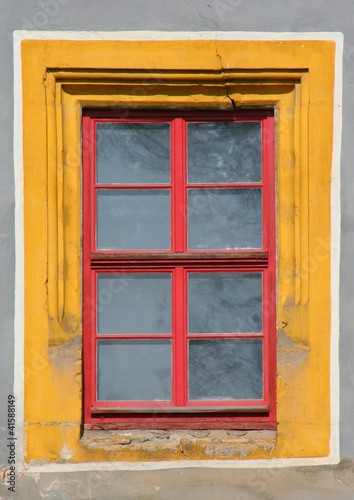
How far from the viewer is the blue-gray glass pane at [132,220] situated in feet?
13.9

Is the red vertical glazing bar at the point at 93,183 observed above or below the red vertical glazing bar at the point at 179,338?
above

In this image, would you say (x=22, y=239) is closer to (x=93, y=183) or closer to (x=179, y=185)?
(x=93, y=183)

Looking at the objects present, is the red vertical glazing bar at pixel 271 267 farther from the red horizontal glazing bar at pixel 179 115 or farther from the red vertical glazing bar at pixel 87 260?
the red vertical glazing bar at pixel 87 260

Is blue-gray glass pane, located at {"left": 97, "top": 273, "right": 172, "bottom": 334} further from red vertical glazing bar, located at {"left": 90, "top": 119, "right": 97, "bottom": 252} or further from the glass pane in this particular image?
the glass pane

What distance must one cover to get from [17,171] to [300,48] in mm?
1796

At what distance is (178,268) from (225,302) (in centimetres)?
35

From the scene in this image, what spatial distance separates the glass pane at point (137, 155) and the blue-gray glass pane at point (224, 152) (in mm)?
163

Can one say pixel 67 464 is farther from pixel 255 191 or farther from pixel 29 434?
pixel 255 191

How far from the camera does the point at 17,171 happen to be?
4082 millimetres

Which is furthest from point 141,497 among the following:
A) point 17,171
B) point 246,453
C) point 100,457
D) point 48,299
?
point 17,171

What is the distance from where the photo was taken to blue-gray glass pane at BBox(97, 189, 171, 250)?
425 cm

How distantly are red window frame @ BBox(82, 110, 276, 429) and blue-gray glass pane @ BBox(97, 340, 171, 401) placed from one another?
0.13 ft
